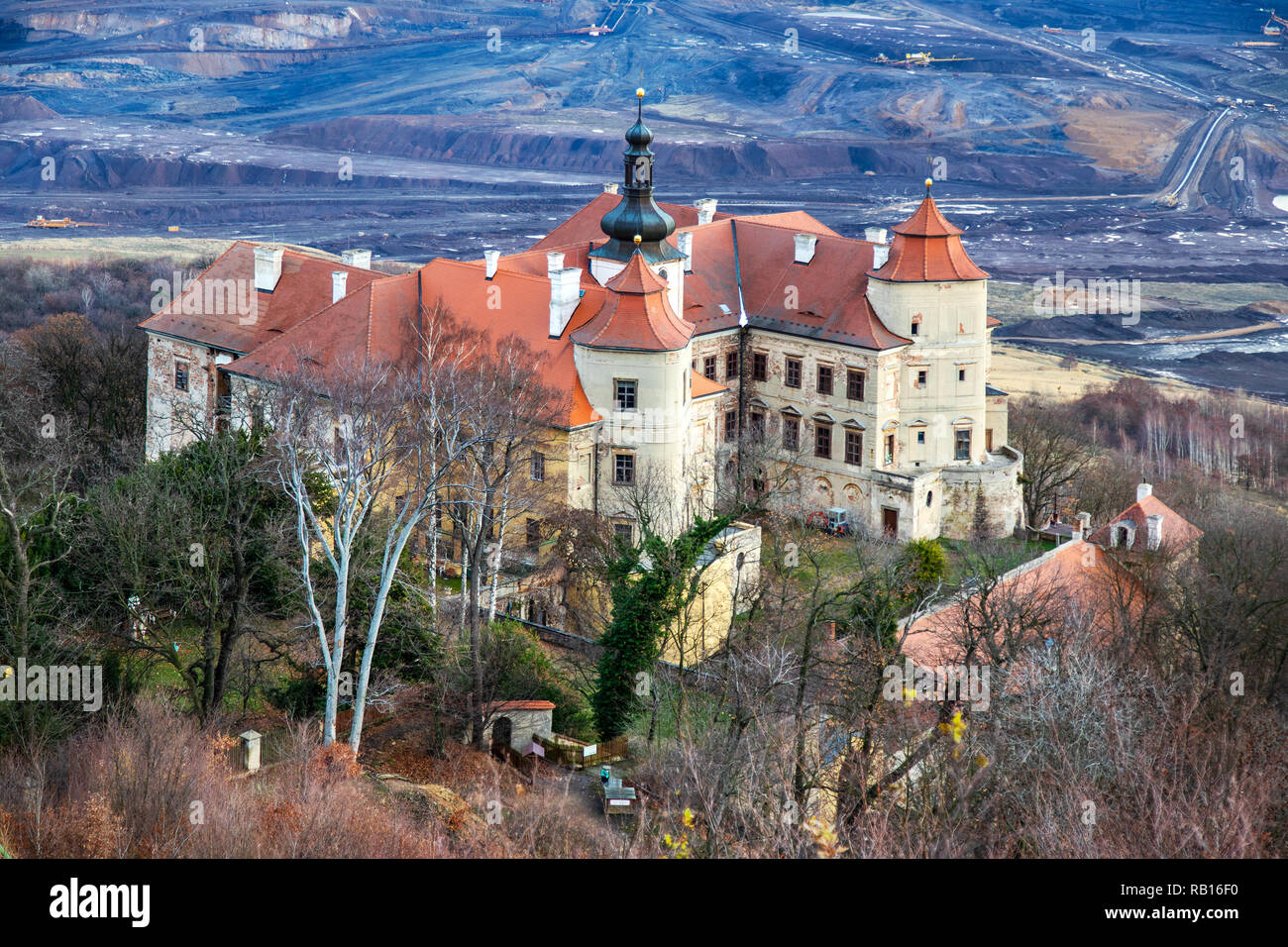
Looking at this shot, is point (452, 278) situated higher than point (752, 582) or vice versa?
point (452, 278)

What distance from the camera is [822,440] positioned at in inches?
2280

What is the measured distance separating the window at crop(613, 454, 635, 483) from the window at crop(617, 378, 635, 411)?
1.46m

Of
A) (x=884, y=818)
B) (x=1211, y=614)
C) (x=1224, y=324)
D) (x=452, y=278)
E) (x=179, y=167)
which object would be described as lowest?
(x=884, y=818)

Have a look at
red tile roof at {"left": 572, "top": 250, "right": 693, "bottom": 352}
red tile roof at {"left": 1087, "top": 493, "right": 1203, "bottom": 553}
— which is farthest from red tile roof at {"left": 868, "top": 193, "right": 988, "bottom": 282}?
red tile roof at {"left": 572, "top": 250, "right": 693, "bottom": 352}

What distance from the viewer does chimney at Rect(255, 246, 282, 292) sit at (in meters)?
57.1

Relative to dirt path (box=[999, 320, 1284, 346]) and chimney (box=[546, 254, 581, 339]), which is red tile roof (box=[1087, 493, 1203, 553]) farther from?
dirt path (box=[999, 320, 1284, 346])

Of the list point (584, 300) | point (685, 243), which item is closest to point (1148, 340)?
point (685, 243)

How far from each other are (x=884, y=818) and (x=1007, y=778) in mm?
3372

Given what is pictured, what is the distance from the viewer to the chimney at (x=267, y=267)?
57.1 metres

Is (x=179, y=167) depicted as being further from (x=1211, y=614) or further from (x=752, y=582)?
(x=1211, y=614)

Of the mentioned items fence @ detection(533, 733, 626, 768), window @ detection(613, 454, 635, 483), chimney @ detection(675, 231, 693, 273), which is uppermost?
chimney @ detection(675, 231, 693, 273)

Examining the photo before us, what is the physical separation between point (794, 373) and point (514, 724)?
2480 cm

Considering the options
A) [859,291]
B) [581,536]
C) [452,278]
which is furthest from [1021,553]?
[452,278]

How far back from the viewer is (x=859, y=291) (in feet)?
188
